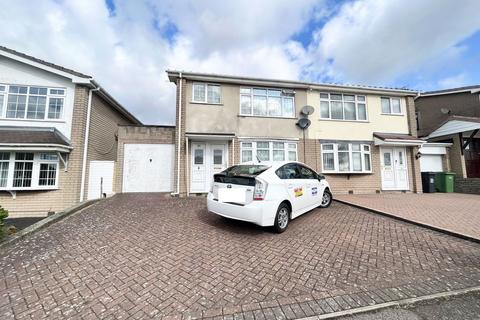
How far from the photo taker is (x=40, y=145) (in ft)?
26.0

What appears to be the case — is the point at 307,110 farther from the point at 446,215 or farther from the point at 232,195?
the point at 232,195

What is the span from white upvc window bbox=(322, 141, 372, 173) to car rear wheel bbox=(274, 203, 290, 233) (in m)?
6.38

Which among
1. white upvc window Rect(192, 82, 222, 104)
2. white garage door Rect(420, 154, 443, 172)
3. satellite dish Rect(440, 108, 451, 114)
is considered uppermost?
satellite dish Rect(440, 108, 451, 114)

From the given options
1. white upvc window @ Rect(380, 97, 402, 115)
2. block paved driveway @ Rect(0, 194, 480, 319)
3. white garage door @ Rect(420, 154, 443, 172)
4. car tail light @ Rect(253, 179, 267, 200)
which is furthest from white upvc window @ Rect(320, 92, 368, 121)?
car tail light @ Rect(253, 179, 267, 200)

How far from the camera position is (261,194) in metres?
4.32

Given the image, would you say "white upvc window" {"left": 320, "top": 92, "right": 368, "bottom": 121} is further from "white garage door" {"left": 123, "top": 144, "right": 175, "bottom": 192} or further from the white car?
"white garage door" {"left": 123, "top": 144, "right": 175, "bottom": 192}

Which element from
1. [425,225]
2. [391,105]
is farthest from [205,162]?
[391,105]

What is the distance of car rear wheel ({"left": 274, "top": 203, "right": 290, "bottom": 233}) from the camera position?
459 centimetres

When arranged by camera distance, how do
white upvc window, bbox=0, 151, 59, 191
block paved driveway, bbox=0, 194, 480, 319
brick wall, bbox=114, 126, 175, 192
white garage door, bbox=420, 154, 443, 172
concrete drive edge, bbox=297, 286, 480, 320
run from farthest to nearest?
white garage door, bbox=420, 154, 443, 172 < brick wall, bbox=114, 126, 175, 192 < white upvc window, bbox=0, 151, 59, 191 < block paved driveway, bbox=0, 194, 480, 319 < concrete drive edge, bbox=297, 286, 480, 320

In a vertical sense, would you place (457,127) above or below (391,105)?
below

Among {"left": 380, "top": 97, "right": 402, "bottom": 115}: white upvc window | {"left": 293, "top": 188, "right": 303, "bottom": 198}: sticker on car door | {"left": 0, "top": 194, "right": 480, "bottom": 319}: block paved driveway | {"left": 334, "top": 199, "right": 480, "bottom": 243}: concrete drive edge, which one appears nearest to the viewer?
{"left": 0, "top": 194, "right": 480, "bottom": 319}: block paved driveway

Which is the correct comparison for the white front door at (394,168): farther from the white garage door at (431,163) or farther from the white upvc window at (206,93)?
the white upvc window at (206,93)

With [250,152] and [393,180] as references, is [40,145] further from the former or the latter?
[393,180]

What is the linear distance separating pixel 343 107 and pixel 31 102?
15553 mm
